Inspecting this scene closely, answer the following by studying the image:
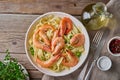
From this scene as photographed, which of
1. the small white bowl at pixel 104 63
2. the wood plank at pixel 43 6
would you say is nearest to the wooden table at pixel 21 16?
the wood plank at pixel 43 6

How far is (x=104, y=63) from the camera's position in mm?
1631

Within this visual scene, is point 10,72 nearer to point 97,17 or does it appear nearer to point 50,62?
point 50,62

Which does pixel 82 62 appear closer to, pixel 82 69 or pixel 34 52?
pixel 82 69

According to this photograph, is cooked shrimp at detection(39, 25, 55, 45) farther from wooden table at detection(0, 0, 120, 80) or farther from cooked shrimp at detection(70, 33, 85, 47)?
wooden table at detection(0, 0, 120, 80)

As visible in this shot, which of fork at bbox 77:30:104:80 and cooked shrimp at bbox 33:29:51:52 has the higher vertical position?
cooked shrimp at bbox 33:29:51:52

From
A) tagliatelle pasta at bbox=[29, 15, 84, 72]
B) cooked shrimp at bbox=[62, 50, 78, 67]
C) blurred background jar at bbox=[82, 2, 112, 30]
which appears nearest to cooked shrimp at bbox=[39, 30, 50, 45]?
tagliatelle pasta at bbox=[29, 15, 84, 72]

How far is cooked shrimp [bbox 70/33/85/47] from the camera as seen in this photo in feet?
5.40

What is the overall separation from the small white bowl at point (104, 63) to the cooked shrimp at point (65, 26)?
0.21 metres

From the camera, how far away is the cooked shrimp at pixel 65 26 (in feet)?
5.43

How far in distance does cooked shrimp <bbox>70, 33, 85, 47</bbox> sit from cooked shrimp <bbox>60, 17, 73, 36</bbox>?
50mm

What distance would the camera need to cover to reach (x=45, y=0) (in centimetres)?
194

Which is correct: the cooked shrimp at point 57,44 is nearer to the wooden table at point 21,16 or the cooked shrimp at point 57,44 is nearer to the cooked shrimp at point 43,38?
the cooked shrimp at point 43,38

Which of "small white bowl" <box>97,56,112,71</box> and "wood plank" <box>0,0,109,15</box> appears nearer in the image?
"small white bowl" <box>97,56,112,71</box>

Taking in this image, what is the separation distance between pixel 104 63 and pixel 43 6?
531 millimetres
